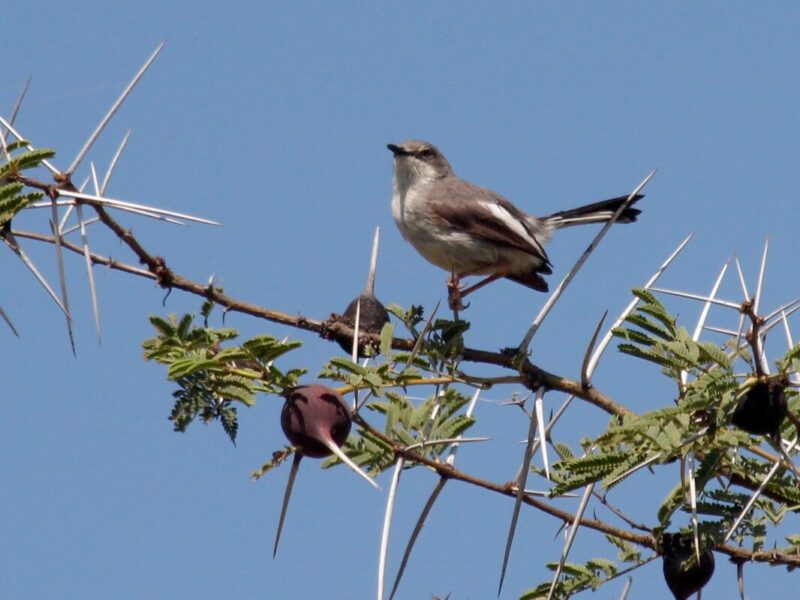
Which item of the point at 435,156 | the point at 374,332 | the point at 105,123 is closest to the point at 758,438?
the point at 374,332

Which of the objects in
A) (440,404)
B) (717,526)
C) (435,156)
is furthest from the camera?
(435,156)

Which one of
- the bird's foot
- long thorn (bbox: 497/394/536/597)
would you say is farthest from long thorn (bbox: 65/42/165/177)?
the bird's foot

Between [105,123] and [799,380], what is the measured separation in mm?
2020

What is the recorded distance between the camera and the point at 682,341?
3.16m

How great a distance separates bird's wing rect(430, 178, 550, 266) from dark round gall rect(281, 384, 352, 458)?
4056 millimetres

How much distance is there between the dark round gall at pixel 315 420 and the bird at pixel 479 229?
12.0 ft

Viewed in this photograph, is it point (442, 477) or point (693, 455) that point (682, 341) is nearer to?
point (693, 455)

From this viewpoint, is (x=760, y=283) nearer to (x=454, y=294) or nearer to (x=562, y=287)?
(x=562, y=287)

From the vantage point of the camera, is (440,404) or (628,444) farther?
(440,404)

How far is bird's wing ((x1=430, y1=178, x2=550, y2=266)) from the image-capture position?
22.5 feet

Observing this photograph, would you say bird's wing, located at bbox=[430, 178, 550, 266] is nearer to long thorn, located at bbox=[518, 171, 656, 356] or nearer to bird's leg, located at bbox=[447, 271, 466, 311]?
bird's leg, located at bbox=[447, 271, 466, 311]

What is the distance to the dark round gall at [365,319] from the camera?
3.60 metres

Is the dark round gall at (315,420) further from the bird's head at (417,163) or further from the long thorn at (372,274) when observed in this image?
the bird's head at (417,163)

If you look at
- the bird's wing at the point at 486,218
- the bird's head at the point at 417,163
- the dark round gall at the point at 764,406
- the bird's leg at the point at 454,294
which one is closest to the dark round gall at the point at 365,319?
the dark round gall at the point at 764,406
